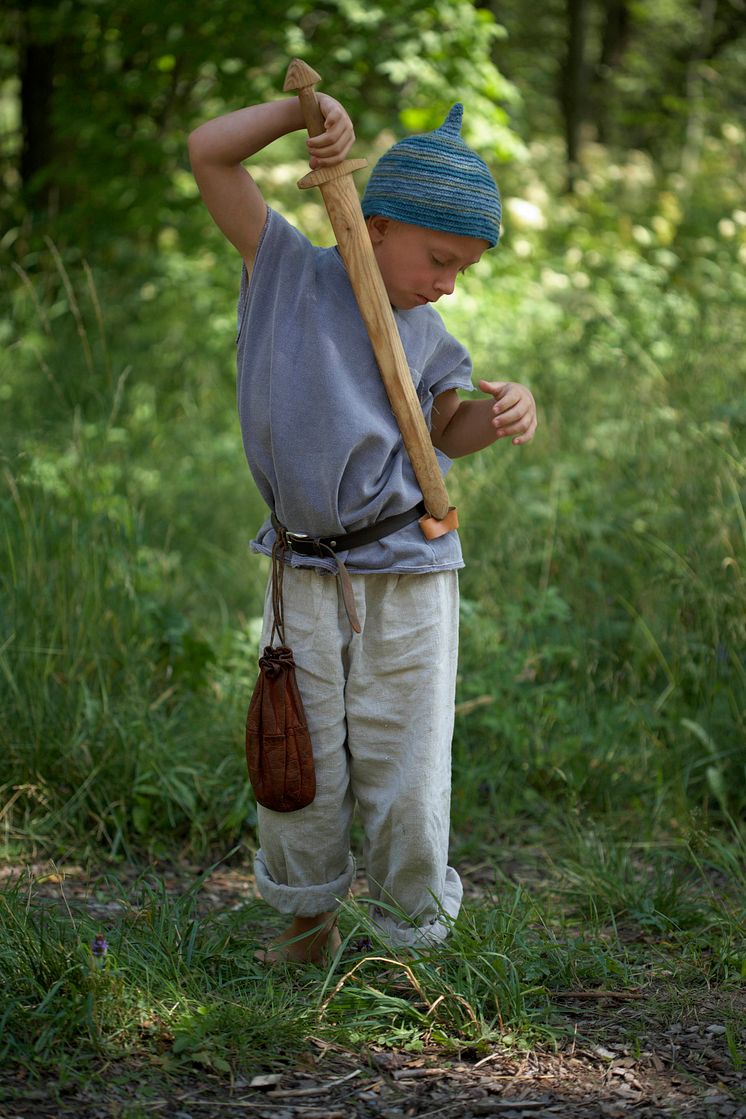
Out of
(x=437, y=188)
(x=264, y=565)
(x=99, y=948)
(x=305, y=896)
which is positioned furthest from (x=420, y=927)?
(x=264, y=565)

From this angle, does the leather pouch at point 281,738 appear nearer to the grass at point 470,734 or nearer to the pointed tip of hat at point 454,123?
the grass at point 470,734

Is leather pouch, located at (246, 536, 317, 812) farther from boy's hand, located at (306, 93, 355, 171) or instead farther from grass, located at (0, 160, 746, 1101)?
boy's hand, located at (306, 93, 355, 171)

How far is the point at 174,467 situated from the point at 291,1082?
393 cm

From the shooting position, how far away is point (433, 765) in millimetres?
2365

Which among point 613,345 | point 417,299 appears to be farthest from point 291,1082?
point 613,345

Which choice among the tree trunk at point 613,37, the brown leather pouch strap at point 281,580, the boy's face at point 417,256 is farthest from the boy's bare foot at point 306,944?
the tree trunk at point 613,37

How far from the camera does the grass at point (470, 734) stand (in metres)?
2.16

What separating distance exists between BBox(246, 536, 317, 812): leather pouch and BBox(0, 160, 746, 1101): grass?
0.85ft

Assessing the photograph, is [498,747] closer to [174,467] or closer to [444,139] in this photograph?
[444,139]

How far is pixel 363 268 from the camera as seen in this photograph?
2156 millimetres

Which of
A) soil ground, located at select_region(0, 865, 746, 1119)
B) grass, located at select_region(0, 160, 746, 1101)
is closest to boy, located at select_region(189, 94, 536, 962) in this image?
grass, located at select_region(0, 160, 746, 1101)

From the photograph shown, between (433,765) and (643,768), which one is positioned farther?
(643,768)

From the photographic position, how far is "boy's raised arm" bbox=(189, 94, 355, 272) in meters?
2.09

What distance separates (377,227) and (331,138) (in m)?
0.20
